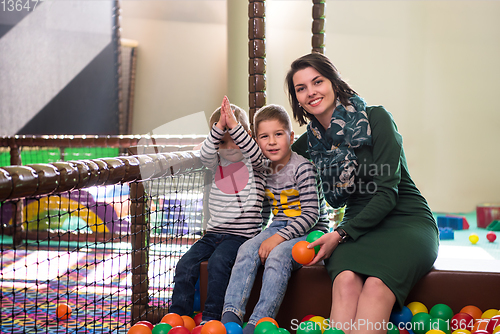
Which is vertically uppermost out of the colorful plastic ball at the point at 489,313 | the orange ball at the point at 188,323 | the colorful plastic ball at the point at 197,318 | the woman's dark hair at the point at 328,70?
the woman's dark hair at the point at 328,70

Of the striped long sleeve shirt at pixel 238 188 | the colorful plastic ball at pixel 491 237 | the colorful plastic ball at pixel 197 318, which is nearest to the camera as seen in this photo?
the colorful plastic ball at pixel 197 318

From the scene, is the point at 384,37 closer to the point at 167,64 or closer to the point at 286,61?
the point at 286,61

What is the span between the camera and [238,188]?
6.50ft

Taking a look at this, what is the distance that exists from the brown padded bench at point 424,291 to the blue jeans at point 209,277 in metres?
0.15

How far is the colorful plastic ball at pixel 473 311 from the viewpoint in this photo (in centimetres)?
169

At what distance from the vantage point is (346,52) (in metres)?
6.18

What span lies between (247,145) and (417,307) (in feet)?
3.13

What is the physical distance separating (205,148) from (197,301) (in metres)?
0.68

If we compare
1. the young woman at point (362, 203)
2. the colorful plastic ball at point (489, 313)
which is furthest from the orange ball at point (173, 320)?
the colorful plastic ball at point (489, 313)

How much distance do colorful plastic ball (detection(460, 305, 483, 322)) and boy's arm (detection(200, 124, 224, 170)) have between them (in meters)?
1.21

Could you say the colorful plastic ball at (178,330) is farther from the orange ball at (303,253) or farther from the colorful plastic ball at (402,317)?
the colorful plastic ball at (402,317)

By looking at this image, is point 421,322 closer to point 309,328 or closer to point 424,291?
point 424,291

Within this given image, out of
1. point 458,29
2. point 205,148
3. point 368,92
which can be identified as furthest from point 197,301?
point 458,29

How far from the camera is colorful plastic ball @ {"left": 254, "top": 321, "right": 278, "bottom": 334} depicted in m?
1.46
